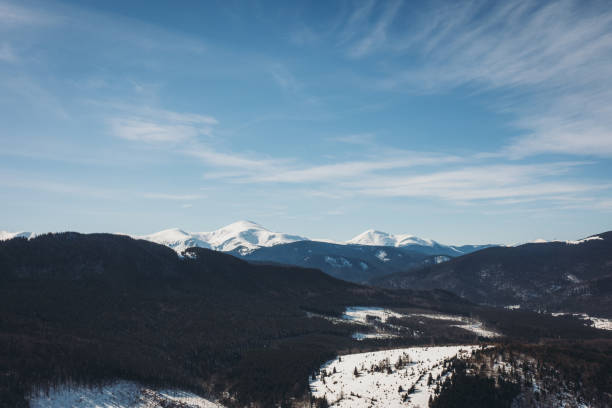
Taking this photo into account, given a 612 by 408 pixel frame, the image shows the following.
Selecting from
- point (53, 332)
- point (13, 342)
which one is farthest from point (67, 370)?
point (53, 332)

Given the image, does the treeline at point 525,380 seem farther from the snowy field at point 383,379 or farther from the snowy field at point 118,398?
the snowy field at point 118,398

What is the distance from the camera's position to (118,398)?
11681cm

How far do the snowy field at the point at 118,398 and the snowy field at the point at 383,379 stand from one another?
1506 inches

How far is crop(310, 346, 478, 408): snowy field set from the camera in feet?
381

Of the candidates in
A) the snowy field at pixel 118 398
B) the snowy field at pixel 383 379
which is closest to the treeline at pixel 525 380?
the snowy field at pixel 383 379

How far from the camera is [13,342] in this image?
5349 inches

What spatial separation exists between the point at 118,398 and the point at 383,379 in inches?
3036

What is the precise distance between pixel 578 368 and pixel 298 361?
315 feet

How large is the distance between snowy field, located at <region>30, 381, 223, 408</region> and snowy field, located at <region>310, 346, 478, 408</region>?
38265mm

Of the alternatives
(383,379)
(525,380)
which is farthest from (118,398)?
(525,380)

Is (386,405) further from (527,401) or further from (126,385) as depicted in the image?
(126,385)

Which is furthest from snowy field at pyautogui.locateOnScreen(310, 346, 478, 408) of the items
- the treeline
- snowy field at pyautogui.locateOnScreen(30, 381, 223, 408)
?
snowy field at pyautogui.locateOnScreen(30, 381, 223, 408)

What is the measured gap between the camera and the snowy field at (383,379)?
116250mm

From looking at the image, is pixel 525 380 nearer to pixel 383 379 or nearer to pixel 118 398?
pixel 383 379
